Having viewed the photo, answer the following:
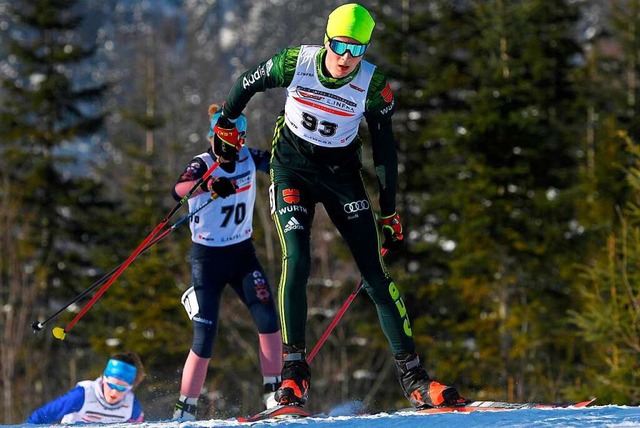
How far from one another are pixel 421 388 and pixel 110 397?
3.01 meters

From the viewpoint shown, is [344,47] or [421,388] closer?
[344,47]

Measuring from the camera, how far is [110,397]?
7.18 metres

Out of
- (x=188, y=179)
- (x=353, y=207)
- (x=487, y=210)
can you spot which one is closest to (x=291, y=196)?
(x=353, y=207)

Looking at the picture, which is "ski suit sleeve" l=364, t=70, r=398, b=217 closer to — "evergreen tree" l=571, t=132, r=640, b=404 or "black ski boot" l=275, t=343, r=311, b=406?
"black ski boot" l=275, t=343, r=311, b=406

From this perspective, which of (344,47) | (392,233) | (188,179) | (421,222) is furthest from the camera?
(421,222)

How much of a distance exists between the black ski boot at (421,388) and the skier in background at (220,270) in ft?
5.40

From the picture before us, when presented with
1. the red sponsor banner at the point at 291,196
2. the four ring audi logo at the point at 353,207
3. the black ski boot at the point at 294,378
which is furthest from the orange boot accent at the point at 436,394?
the red sponsor banner at the point at 291,196

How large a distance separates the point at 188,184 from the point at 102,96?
25.5 metres

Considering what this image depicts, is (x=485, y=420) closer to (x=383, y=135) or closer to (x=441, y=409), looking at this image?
(x=441, y=409)

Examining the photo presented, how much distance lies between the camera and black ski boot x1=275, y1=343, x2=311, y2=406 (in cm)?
488

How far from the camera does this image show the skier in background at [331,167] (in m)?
4.96

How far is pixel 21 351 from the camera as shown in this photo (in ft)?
83.8

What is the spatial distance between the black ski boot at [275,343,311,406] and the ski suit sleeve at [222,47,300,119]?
1.37 metres

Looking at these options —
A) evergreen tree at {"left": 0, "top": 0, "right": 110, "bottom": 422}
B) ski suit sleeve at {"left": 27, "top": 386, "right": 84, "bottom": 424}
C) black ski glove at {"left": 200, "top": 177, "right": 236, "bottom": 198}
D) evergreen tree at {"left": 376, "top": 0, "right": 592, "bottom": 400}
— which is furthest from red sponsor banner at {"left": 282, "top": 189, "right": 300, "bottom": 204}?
evergreen tree at {"left": 0, "top": 0, "right": 110, "bottom": 422}
